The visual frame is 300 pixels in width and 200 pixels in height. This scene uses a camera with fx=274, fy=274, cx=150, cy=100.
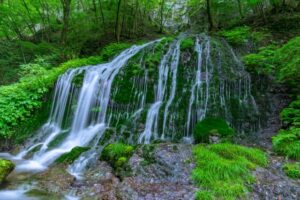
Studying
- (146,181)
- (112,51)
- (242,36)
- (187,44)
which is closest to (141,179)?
(146,181)

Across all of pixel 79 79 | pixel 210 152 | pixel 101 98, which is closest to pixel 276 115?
pixel 210 152

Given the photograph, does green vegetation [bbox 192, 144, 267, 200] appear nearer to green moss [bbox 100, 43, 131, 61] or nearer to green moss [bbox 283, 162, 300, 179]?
green moss [bbox 283, 162, 300, 179]

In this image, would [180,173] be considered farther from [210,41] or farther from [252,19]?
[252,19]

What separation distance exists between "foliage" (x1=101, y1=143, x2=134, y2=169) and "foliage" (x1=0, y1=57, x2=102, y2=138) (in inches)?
146

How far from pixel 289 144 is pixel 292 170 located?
87 cm

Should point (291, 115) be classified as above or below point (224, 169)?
above

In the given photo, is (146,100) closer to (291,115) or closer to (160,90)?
(160,90)

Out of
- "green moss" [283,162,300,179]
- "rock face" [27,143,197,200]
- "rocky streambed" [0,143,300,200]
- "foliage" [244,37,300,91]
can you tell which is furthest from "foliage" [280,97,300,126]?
"rock face" [27,143,197,200]

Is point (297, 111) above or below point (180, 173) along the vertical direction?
above

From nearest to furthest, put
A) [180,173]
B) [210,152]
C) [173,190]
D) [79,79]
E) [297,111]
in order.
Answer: [173,190] < [180,173] < [210,152] < [297,111] < [79,79]

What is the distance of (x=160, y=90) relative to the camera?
7770 millimetres

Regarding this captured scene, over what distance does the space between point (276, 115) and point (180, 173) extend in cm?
366

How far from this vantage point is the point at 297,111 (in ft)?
19.9

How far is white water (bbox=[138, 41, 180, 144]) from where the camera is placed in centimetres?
678
